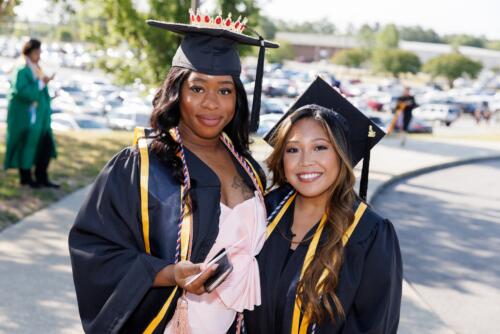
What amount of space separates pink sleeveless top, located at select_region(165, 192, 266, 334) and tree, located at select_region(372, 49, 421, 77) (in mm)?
69363

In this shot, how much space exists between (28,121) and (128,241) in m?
5.50

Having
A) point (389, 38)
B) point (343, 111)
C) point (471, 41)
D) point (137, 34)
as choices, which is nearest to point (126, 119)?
point (137, 34)

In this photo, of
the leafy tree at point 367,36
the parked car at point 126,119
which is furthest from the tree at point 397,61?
the parked car at point 126,119

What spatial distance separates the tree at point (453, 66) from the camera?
217ft

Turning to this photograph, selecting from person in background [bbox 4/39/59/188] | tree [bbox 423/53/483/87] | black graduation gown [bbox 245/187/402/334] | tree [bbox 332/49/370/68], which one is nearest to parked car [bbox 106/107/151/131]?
person in background [bbox 4/39/59/188]

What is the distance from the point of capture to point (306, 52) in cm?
11150

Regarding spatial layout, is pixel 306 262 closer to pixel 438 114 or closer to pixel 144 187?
pixel 144 187

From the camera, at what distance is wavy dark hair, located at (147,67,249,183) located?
8.50 feet

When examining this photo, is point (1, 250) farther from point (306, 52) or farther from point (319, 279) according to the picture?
point (306, 52)

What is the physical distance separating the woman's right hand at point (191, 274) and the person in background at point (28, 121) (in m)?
5.55

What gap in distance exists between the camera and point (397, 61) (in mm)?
70375

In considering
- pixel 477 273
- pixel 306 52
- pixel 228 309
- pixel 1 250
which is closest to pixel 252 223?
pixel 228 309

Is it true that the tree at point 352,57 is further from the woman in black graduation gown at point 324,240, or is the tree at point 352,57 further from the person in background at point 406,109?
the woman in black graduation gown at point 324,240

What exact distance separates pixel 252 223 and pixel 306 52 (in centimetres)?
11074
